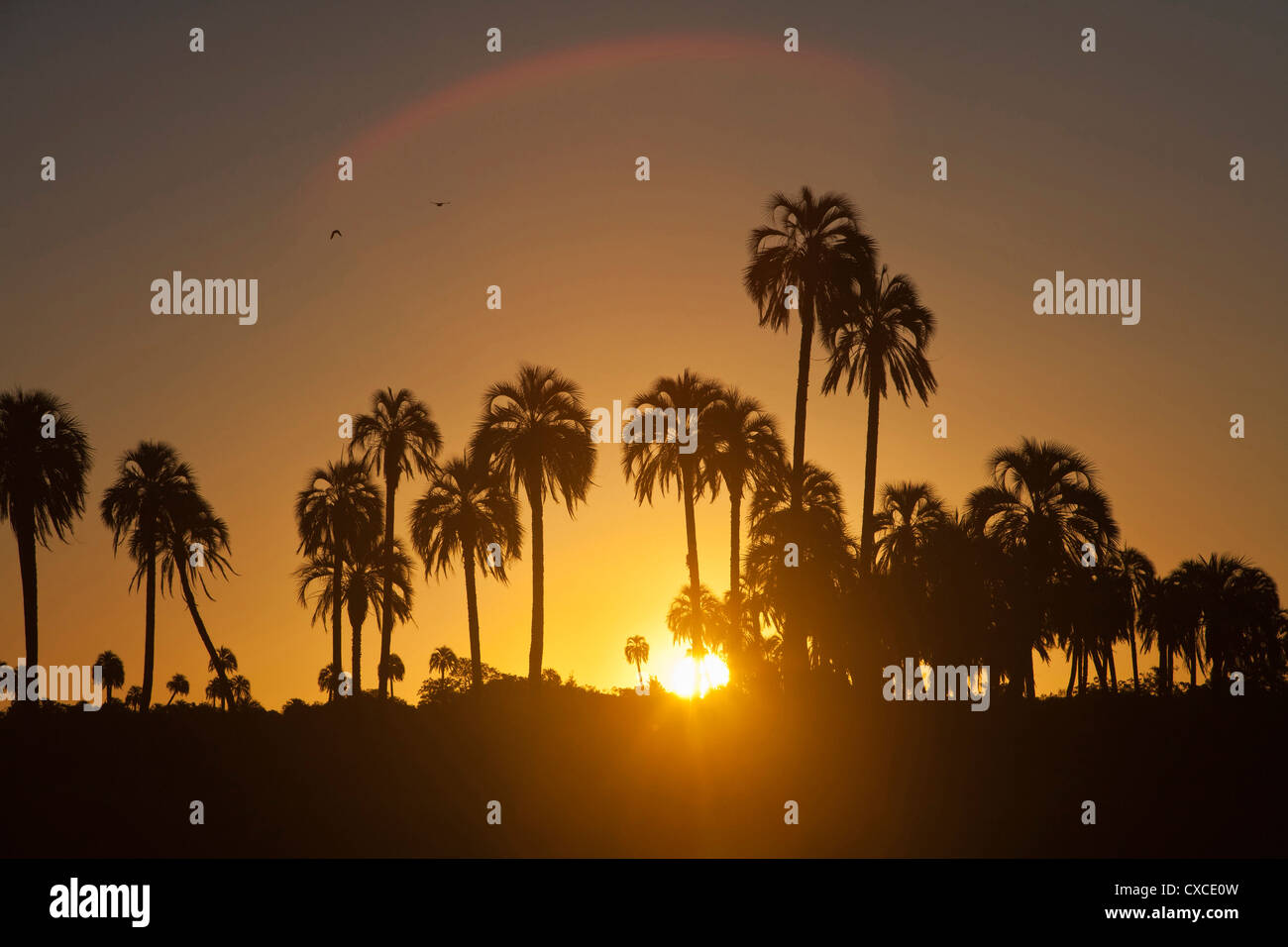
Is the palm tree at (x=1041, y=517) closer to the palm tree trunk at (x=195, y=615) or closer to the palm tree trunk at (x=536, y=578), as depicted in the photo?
the palm tree trunk at (x=536, y=578)

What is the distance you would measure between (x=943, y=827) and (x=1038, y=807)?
271 cm

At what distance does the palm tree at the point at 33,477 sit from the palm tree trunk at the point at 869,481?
31.1 metres

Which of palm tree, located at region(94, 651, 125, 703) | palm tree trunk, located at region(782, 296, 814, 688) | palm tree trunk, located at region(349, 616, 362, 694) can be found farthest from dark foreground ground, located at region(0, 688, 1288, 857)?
palm tree, located at region(94, 651, 125, 703)

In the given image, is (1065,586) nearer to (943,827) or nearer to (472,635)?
(943,827)

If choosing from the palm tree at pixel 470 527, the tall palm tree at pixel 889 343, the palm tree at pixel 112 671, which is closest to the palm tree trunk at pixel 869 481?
the tall palm tree at pixel 889 343

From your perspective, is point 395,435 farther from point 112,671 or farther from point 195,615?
point 112,671

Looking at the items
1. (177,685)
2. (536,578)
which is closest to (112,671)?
(177,685)

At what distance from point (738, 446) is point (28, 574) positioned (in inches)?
1149

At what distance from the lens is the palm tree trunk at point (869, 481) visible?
4162 centimetres

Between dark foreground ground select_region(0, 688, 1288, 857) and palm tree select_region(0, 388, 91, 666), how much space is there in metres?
6.04

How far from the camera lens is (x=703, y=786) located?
34656 millimetres

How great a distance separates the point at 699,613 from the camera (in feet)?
166
